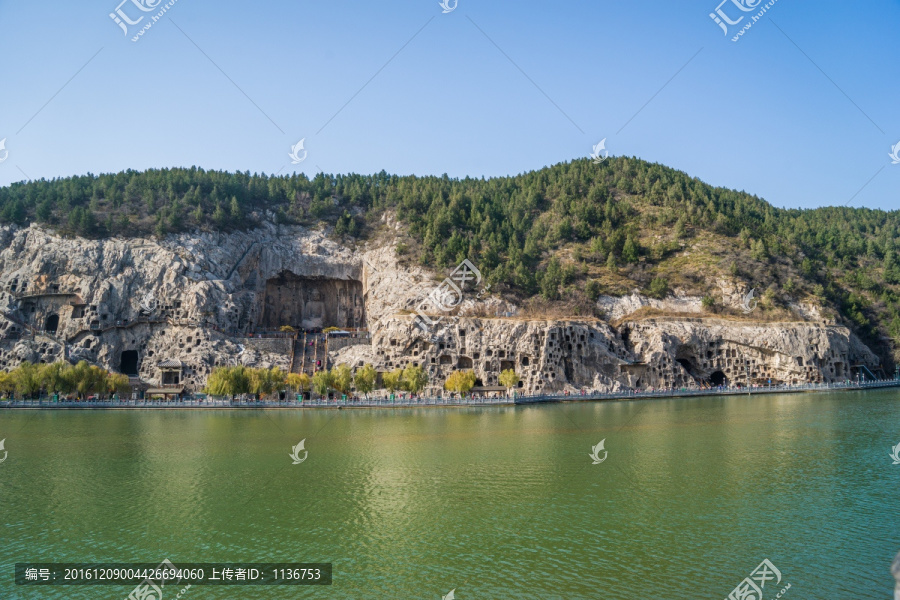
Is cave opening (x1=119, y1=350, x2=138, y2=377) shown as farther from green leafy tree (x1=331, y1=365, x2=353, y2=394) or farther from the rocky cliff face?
green leafy tree (x1=331, y1=365, x2=353, y2=394)

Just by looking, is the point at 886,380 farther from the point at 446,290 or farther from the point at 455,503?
the point at 455,503

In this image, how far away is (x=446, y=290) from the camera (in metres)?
82.6

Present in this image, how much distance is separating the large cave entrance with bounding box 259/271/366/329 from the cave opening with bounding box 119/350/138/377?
20791 millimetres

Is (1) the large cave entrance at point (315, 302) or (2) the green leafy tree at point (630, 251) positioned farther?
(1) the large cave entrance at point (315, 302)

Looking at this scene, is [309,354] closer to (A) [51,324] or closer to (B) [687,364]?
(A) [51,324]

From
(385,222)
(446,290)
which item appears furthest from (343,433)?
(385,222)

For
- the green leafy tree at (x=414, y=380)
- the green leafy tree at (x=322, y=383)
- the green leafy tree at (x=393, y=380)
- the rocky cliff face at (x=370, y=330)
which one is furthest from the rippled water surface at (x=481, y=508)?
the rocky cliff face at (x=370, y=330)

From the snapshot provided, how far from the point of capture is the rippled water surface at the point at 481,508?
17.1 metres

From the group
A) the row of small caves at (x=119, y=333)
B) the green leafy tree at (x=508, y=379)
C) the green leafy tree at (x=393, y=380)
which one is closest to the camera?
the green leafy tree at (x=393, y=380)

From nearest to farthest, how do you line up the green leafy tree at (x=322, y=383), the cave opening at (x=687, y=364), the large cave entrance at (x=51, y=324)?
the green leafy tree at (x=322, y=383) → the large cave entrance at (x=51, y=324) → the cave opening at (x=687, y=364)

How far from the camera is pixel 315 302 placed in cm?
9756
